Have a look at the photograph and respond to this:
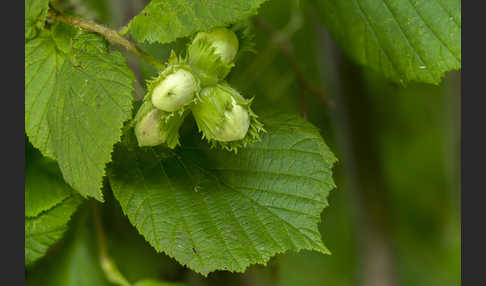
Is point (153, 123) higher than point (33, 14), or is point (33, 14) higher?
point (33, 14)

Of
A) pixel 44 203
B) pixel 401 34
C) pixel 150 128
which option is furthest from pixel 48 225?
pixel 401 34

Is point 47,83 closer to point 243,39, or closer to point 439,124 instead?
point 243,39

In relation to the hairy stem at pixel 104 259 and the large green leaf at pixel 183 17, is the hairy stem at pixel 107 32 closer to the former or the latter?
the large green leaf at pixel 183 17

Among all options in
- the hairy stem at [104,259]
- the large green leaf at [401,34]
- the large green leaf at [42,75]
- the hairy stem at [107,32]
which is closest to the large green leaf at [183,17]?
the hairy stem at [107,32]

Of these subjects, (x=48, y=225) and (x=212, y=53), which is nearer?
(x=212, y=53)

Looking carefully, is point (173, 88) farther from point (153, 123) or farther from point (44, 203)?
point (44, 203)

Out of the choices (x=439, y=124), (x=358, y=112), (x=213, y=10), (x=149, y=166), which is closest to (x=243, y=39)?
(x=213, y=10)

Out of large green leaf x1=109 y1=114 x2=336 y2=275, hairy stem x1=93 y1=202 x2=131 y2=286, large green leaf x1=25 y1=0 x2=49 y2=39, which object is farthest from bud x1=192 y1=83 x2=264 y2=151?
hairy stem x1=93 y1=202 x2=131 y2=286

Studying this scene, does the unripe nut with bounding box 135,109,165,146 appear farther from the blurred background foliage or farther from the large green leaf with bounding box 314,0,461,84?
the large green leaf with bounding box 314,0,461,84
